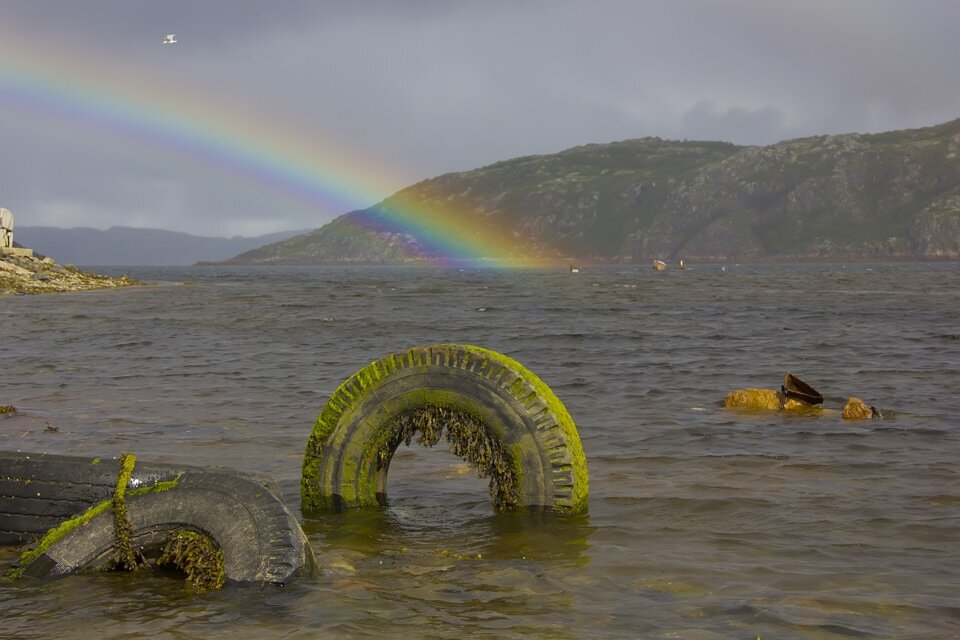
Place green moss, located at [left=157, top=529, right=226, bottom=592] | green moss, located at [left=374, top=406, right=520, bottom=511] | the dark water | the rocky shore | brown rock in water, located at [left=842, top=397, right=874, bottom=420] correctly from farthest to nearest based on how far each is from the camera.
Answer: the rocky shore → brown rock in water, located at [left=842, top=397, right=874, bottom=420] → green moss, located at [left=374, top=406, right=520, bottom=511] → green moss, located at [left=157, top=529, right=226, bottom=592] → the dark water

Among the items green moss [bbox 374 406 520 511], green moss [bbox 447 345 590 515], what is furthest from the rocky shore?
green moss [bbox 447 345 590 515]

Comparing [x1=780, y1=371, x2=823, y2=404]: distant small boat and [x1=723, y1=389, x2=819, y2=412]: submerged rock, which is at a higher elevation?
[x1=780, y1=371, x2=823, y2=404]: distant small boat

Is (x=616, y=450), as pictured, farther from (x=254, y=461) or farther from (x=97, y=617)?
(x=97, y=617)

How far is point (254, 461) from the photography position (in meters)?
10.7

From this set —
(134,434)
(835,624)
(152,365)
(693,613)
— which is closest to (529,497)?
(693,613)

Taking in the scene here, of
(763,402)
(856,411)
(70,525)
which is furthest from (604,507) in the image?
(763,402)

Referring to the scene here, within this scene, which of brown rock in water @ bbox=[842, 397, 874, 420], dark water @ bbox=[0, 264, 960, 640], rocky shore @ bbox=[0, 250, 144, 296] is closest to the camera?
dark water @ bbox=[0, 264, 960, 640]

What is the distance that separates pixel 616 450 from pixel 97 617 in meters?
6.91

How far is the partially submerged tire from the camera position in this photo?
20.7 ft

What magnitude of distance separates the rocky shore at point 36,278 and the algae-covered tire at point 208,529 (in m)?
53.5

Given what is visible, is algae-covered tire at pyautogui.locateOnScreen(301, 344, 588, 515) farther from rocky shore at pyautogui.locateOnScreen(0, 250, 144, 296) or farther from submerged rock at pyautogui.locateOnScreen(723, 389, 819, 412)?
rocky shore at pyautogui.locateOnScreen(0, 250, 144, 296)

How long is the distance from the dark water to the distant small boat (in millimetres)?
978

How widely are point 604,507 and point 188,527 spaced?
388 centimetres

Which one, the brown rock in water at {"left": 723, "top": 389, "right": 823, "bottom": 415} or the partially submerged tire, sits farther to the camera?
the brown rock in water at {"left": 723, "top": 389, "right": 823, "bottom": 415}
